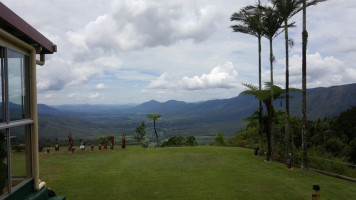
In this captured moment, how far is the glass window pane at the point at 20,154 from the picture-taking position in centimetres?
466

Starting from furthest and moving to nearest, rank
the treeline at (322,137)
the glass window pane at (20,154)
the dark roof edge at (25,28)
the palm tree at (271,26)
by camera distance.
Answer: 1. the treeline at (322,137)
2. the palm tree at (271,26)
3. the glass window pane at (20,154)
4. the dark roof edge at (25,28)

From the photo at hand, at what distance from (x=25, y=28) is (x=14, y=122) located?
1.60 m

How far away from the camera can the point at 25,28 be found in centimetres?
465

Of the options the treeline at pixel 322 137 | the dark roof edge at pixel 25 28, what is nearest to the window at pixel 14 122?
the dark roof edge at pixel 25 28

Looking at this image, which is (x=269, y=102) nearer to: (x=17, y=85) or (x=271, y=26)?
(x=271, y=26)

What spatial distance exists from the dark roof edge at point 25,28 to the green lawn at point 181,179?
4161 mm

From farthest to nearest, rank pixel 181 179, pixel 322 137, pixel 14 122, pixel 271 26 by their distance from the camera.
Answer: pixel 322 137 → pixel 271 26 → pixel 181 179 → pixel 14 122

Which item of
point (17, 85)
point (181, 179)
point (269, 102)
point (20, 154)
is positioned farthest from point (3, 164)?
point (269, 102)

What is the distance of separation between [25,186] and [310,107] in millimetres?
182753

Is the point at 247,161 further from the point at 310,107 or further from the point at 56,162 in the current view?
the point at 310,107

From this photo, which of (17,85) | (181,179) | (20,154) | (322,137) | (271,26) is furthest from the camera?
(322,137)

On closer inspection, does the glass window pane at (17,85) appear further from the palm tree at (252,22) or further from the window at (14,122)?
the palm tree at (252,22)

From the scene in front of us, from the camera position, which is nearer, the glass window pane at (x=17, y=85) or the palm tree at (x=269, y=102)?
the glass window pane at (x=17, y=85)

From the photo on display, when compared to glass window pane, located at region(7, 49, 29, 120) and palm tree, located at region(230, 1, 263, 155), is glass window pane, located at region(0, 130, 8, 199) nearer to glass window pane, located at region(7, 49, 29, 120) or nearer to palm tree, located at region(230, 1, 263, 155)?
glass window pane, located at region(7, 49, 29, 120)
